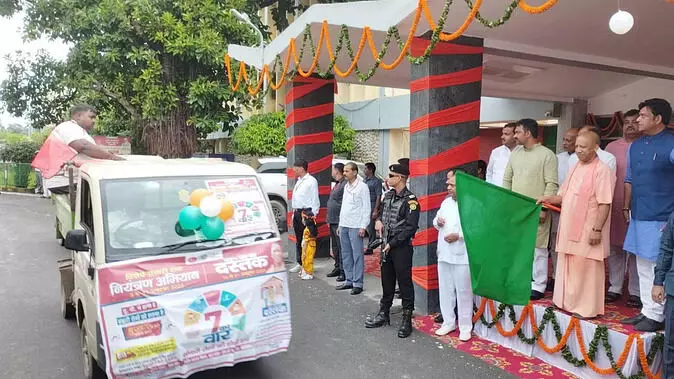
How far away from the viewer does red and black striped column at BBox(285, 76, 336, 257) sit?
8836 mm

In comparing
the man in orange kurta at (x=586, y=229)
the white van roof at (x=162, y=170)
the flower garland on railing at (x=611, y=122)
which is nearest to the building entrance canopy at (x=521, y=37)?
the flower garland on railing at (x=611, y=122)

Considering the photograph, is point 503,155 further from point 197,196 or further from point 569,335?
point 197,196

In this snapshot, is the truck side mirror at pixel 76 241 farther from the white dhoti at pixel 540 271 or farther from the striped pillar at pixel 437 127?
the white dhoti at pixel 540 271

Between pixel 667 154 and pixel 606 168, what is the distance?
44cm

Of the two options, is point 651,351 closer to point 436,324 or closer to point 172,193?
point 436,324

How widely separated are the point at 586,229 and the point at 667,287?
101 centimetres

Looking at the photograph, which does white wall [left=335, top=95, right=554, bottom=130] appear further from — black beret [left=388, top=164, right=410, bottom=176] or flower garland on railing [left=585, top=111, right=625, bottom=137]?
black beret [left=388, top=164, right=410, bottom=176]

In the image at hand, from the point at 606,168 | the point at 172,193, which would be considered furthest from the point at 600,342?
the point at 172,193

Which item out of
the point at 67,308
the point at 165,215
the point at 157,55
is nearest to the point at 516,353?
the point at 165,215

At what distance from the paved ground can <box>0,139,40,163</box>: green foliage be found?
20.4 metres

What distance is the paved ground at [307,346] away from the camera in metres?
4.45

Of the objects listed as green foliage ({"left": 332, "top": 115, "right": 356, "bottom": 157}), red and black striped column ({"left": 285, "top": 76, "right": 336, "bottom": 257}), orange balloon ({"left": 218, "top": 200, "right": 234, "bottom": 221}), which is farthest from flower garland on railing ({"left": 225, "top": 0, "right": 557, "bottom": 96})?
green foliage ({"left": 332, "top": 115, "right": 356, "bottom": 157})

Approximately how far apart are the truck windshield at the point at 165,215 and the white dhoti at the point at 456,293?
2.00 meters

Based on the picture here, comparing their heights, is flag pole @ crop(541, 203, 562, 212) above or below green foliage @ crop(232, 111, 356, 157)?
below
